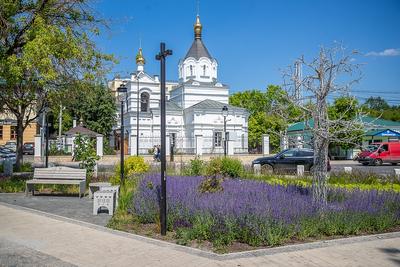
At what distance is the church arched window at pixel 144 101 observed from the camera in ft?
188

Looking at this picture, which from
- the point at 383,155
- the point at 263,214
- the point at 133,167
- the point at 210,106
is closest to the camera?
the point at 263,214

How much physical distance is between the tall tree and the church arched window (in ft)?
134

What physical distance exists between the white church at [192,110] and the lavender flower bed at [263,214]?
30480 millimetres

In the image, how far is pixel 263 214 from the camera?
659cm

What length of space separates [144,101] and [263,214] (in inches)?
2065

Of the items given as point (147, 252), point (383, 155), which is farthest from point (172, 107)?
point (147, 252)

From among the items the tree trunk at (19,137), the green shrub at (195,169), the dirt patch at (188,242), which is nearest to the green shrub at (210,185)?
the dirt patch at (188,242)

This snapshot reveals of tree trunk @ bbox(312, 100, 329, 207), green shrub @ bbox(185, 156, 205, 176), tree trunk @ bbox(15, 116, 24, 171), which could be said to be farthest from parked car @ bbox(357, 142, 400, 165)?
tree trunk @ bbox(312, 100, 329, 207)

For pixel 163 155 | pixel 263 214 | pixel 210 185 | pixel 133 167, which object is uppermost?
pixel 163 155

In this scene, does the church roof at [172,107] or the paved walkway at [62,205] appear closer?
the paved walkway at [62,205]

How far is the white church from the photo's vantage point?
44.1m

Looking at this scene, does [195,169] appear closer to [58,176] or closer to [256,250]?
[58,176]

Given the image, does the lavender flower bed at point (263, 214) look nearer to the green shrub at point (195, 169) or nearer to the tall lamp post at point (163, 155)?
the tall lamp post at point (163, 155)

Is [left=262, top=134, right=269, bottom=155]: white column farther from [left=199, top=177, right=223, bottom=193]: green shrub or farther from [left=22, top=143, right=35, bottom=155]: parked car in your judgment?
[left=199, top=177, right=223, bottom=193]: green shrub
